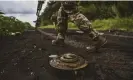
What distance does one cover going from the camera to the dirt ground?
123 inches

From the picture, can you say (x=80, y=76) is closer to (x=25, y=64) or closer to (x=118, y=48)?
(x=25, y=64)

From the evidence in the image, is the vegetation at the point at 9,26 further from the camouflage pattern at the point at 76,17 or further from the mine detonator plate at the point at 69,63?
the mine detonator plate at the point at 69,63

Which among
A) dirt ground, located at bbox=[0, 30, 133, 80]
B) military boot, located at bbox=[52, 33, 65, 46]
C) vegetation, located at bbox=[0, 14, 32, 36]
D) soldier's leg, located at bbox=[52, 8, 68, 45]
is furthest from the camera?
vegetation, located at bbox=[0, 14, 32, 36]

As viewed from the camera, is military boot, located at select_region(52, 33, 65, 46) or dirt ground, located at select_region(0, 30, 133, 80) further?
military boot, located at select_region(52, 33, 65, 46)

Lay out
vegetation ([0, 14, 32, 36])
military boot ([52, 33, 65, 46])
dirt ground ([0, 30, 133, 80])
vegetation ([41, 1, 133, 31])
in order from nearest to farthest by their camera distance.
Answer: dirt ground ([0, 30, 133, 80]), military boot ([52, 33, 65, 46]), vegetation ([0, 14, 32, 36]), vegetation ([41, 1, 133, 31])

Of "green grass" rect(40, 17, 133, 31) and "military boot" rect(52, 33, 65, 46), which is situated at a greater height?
"green grass" rect(40, 17, 133, 31)

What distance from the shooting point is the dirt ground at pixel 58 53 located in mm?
3133

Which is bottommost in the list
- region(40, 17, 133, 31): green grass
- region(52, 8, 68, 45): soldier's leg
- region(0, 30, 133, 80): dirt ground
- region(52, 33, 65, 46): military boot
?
region(0, 30, 133, 80): dirt ground

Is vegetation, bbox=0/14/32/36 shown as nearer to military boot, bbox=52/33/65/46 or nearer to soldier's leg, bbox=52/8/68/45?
military boot, bbox=52/33/65/46

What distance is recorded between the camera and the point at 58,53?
419cm

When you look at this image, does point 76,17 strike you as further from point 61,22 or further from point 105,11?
point 105,11

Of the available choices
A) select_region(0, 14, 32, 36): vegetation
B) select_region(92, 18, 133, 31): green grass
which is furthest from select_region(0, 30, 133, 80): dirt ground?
select_region(92, 18, 133, 31): green grass

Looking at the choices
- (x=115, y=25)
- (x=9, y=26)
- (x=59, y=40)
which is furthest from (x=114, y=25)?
(x=9, y=26)

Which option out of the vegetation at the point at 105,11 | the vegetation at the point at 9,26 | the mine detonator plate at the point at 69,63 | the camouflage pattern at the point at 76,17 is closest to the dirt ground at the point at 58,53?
the mine detonator plate at the point at 69,63
